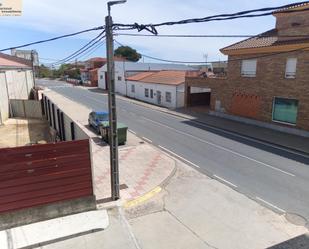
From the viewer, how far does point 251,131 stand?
20.3 meters

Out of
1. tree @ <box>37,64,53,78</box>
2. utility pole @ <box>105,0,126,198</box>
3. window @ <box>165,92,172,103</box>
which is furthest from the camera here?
tree @ <box>37,64,53,78</box>

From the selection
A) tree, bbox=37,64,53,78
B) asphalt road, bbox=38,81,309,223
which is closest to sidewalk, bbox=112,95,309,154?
asphalt road, bbox=38,81,309,223

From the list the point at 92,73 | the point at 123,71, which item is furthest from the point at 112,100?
the point at 92,73

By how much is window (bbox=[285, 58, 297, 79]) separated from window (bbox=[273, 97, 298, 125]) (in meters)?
1.67

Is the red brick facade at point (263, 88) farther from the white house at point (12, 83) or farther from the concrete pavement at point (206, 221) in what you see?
the white house at point (12, 83)

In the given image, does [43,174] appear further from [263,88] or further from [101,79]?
[101,79]

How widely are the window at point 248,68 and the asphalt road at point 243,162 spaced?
5713 millimetres

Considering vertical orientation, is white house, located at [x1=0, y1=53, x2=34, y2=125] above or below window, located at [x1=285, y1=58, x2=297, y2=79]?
below

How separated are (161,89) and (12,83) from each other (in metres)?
16.4

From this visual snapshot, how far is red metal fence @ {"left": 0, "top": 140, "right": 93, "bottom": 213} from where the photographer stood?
7.57 metres

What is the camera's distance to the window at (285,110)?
64.2 feet

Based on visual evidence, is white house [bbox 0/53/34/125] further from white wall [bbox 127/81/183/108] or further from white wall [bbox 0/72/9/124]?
white wall [bbox 127/81/183/108]

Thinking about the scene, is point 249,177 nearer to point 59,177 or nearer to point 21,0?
point 59,177

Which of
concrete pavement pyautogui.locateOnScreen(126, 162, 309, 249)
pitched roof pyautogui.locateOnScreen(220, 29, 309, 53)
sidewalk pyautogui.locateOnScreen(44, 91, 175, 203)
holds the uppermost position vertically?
pitched roof pyautogui.locateOnScreen(220, 29, 309, 53)
